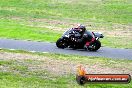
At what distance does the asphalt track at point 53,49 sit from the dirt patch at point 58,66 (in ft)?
9.35

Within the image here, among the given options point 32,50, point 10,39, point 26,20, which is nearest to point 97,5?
point 26,20

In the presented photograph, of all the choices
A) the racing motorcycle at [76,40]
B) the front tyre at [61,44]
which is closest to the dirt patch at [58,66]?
the front tyre at [61,44]

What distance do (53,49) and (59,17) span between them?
18.9 meters

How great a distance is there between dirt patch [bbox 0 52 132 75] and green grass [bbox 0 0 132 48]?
754 centimetres

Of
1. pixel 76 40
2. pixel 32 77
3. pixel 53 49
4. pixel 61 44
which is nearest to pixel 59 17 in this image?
pixel 76 40

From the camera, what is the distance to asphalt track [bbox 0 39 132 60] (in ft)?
83.2

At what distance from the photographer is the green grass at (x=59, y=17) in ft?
105

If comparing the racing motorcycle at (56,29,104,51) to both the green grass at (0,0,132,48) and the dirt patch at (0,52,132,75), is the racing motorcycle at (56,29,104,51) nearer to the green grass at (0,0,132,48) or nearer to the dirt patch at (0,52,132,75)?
the green grass at (0,0,132,48)

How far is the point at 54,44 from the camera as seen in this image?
2788cm

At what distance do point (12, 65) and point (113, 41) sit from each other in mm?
13354

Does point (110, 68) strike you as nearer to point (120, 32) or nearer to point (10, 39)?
point (10, 39)

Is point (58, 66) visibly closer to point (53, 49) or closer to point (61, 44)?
point (53, 49)

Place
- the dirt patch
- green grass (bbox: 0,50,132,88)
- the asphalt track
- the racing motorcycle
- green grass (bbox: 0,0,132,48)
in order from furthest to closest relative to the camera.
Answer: green grass (bbox: 0,0,132,48) < the racing motorcycle < the asphalt track < the dirt patch < green grass (bbox: 0,50,132,88)

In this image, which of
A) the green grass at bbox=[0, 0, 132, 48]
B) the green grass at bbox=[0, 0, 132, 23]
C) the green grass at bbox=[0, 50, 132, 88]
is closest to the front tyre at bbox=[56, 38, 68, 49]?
the green grass at bbox=[0, 0, 132, 48]
